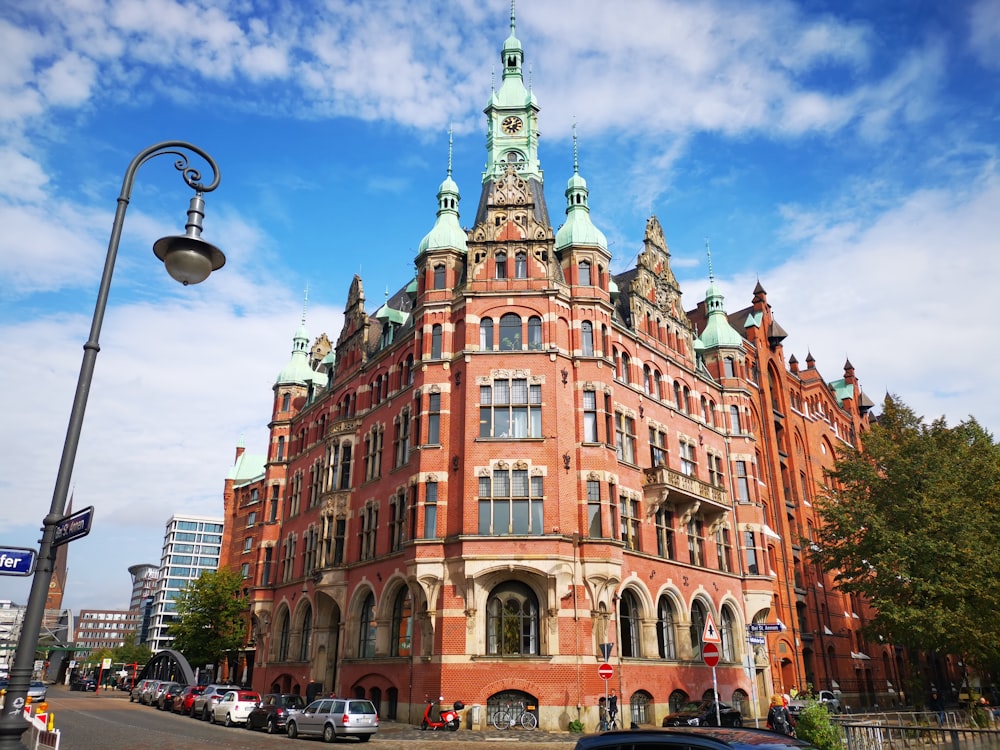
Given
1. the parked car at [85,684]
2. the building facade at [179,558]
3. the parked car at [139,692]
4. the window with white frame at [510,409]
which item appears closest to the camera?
the window with white frame at [510,409]

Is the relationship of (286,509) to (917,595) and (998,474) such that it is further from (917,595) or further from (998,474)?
(998,474)

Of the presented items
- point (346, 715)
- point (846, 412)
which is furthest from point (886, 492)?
point (846, 412)

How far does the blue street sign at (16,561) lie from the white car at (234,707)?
101ft

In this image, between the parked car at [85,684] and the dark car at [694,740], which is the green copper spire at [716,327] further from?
the parked car at [85,684]

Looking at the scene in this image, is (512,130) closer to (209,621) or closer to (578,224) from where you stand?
(578,224)

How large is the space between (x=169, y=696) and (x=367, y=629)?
16171 millimetres

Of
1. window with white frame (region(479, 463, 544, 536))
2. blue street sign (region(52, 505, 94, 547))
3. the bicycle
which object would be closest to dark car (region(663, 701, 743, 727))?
the bicycle

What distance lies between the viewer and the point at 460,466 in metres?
34.0

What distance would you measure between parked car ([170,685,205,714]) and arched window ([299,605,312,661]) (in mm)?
5822

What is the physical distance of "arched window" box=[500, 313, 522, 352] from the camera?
36.1 m

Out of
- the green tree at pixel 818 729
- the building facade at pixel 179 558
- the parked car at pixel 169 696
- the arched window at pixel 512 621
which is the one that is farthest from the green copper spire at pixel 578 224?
the building facade at pixel 179 558

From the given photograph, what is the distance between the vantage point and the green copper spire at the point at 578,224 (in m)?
38.0

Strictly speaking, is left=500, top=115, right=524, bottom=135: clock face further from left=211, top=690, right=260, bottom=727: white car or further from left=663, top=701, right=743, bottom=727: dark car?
left=211, top=690, right=260, bottom=727: white car

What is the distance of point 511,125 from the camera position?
46625 millimetres
